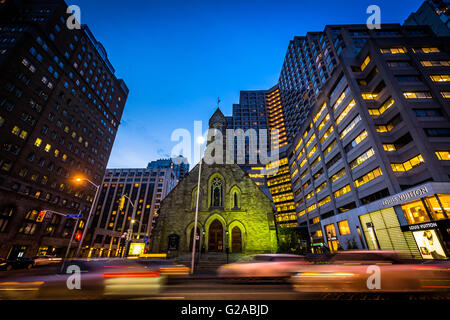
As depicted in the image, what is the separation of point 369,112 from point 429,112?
722cm

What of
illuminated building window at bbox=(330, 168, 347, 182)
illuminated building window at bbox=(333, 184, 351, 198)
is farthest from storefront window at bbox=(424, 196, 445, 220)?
illuminated building window at bbox=(330, 168, 347, 182)

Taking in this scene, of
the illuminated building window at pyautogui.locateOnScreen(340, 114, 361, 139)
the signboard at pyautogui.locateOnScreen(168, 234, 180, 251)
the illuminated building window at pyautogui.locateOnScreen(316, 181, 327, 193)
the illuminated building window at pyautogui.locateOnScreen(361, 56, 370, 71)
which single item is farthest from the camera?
the illuminated building window at pyautogui.locateOnScreen(316, 181, 327, 193)

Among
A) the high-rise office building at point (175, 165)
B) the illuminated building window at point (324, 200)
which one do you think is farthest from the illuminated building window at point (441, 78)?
the high-rise office building at point (175, 165)

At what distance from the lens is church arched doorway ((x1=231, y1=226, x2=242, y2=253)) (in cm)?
2533

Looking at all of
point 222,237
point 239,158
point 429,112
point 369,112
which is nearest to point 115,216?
point 239,158

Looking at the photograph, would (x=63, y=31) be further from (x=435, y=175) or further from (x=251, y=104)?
(x=251, y=104)

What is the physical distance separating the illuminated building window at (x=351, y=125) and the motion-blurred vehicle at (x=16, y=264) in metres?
51.1

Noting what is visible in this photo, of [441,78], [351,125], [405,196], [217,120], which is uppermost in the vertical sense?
[441,78]

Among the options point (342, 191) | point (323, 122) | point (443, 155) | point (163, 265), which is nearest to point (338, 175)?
point (342, 191)

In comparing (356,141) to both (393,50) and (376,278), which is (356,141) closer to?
(393,50)

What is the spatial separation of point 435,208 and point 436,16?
6024cm

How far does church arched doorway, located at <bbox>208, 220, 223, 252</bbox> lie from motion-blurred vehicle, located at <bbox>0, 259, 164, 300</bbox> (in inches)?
806

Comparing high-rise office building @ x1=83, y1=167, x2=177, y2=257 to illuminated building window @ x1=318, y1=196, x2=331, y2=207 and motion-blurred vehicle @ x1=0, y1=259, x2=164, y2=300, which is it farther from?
motion-blurred vehicle @ x1=0, y1=259, x2=164, y2=300

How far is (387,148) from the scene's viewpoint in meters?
29.4
